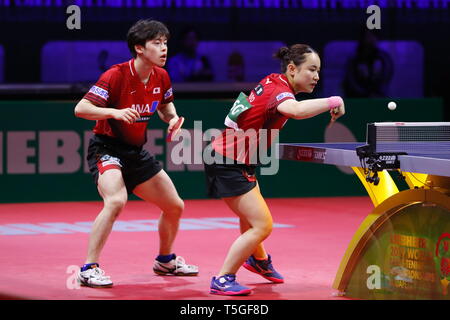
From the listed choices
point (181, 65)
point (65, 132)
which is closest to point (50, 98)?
point (65, 132)

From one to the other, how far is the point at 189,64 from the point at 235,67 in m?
0.91

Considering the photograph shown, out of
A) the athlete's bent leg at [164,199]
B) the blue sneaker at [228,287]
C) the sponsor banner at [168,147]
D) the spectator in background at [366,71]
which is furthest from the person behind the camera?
the spectator in background at [366,71]

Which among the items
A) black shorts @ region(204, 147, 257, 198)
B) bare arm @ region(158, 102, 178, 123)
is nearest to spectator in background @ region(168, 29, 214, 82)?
bare arm @ region(158, 102, 178, 123)

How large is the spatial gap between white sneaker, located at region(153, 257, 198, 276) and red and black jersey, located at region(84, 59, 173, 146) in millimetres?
905

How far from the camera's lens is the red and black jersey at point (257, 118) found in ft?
19.6

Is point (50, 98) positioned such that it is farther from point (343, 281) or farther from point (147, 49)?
point (343, 281)

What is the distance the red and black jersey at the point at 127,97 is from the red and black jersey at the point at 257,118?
28.3 inches

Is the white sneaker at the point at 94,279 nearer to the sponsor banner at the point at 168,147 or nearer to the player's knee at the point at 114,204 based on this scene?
the player's knee at the point at 114,204

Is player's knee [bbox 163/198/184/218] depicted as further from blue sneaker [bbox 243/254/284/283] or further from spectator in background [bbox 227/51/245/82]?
spectator in background [bbox 227/51/245/82]

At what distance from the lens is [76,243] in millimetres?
8484

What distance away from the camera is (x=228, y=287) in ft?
19.5

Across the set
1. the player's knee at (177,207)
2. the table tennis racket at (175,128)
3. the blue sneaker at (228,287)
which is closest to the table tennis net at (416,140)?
the blue sneaker at (228,287)

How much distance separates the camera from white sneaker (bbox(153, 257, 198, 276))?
6.86 m
